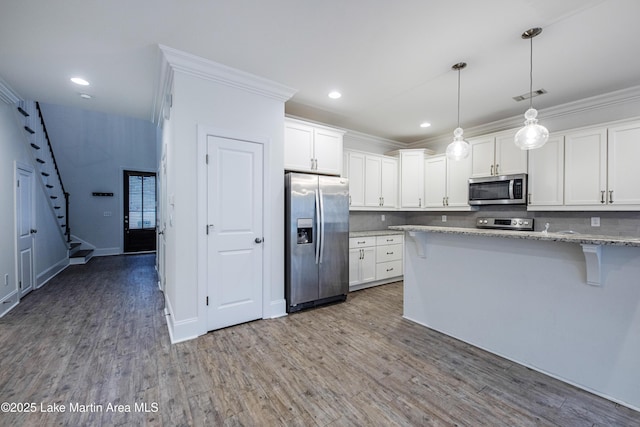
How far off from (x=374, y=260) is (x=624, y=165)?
3.27 meters

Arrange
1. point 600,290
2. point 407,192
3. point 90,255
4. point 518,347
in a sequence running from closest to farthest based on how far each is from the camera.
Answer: point 600,290 < point 518,347 < point 407,192 < point 90,255

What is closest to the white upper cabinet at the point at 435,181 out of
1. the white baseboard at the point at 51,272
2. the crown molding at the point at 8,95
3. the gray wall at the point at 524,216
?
the gray wall at the point at 524,216

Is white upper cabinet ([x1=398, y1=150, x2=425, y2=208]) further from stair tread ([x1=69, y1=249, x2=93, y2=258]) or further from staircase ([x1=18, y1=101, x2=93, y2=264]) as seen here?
stair tread ([x1=69, y1=249, x2=93, y2=258])

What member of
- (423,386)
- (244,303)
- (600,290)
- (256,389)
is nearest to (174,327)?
(244,303)

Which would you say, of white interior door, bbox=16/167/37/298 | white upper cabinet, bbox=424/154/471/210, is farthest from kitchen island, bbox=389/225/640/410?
white interior door, bbox=16/167/37/298

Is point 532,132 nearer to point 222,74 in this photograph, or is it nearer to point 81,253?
point 222,74

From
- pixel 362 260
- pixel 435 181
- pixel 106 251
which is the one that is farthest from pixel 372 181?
pixel 106 251

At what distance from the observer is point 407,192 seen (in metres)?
5.14

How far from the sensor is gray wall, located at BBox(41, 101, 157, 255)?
7.14 m

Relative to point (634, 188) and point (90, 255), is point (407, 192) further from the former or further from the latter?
point (90, 255)

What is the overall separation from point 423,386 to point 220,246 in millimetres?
2262

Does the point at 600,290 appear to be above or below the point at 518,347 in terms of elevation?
above

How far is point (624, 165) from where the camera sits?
3.14 meters

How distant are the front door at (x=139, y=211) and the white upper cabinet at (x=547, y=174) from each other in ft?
30.4
